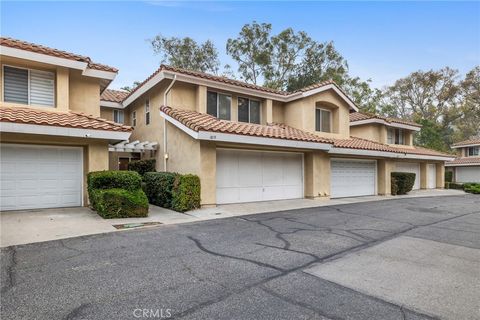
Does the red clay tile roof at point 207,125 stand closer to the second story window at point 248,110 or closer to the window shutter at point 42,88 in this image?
the second story window at point 248,110

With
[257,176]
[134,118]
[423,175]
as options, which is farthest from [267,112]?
[423,175]

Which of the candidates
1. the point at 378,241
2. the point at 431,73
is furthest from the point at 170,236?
the point at 431,73

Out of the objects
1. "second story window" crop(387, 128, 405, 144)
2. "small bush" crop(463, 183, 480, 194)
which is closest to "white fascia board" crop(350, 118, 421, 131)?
"second story window" crop(387, 128, 405, 144)

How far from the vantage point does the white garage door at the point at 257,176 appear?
38.8 ft

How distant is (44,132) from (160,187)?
14.3ft

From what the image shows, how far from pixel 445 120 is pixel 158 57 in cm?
4081

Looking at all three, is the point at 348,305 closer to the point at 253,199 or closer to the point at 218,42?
the point at 253,199

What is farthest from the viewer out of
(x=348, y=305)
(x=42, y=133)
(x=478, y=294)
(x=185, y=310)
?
(x=42, y=133)

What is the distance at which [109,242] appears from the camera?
6.00 metres

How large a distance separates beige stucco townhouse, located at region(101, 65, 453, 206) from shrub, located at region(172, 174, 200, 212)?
407mm

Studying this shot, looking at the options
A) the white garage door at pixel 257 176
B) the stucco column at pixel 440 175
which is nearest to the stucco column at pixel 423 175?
the stucco column at pixel 440 175

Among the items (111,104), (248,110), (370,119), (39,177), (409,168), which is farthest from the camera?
(409,168)

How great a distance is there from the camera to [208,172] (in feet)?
35.3

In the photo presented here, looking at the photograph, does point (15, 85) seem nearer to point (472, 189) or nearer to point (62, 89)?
point (62, 89)
